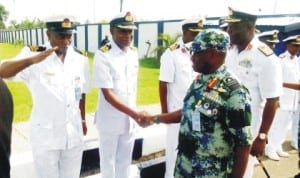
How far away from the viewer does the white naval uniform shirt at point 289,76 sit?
5668 mm

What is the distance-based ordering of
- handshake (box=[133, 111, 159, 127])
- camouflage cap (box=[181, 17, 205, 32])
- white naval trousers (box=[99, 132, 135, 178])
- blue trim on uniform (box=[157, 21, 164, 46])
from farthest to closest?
1. blue trim on uniform (box=[157, 21, 164, 46])
2. camouflage cap (box=[181, 17, 205, 32])
3. white naval trousers (box=[99, 132, 135, 178])
4. handshake (box=[133, 111, 159, 127])

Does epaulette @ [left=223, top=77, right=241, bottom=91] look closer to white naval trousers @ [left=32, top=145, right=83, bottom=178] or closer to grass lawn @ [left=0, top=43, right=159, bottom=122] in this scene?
white naval trousers @ [left=32, top=145, right=83, bottom=178]

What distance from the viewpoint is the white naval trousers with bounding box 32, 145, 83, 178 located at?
3.02 meters

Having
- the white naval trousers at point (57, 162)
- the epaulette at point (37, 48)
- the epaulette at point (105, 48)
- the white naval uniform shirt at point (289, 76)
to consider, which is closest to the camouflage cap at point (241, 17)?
the epaulette at point (105, 48)

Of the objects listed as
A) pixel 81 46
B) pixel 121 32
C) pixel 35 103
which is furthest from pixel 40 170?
pixel 81 46

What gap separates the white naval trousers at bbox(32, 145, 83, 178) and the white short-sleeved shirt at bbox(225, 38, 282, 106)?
176 centimetres

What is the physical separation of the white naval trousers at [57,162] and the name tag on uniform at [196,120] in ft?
4.40

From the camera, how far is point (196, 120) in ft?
7.77

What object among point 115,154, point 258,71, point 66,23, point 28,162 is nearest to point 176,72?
point 258,71

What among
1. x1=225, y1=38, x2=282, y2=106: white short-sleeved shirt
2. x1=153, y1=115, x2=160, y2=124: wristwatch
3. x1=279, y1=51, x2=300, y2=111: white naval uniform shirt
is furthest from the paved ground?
x1=225, y1=38, x2=282, y2=106: white short-sleeved shirt

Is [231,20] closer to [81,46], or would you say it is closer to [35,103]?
[35,103]

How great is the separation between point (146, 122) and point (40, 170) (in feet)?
3.62

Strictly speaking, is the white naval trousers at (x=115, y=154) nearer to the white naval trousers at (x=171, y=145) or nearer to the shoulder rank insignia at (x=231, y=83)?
the white naval trousers at (x=171, y=145)

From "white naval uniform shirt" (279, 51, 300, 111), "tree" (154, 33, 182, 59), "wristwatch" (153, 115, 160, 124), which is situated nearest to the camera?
"wristwatch" (153, 115, 160, 124)
